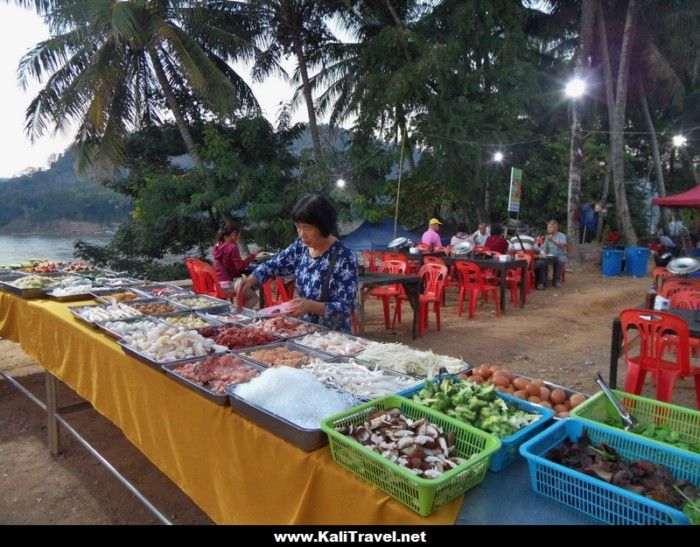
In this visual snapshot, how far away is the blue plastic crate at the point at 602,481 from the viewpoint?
1126mm

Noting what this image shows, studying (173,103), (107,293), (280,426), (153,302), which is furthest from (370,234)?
(280,426)

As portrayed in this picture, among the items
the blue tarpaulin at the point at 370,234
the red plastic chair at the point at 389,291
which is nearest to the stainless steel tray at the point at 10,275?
the red plastic chair at the point at 389,291

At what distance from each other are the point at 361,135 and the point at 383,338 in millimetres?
11122

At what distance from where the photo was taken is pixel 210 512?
1994 mm

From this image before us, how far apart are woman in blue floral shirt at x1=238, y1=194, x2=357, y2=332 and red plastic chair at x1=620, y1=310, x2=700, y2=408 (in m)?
2.49

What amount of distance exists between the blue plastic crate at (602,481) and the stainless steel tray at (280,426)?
64 cm

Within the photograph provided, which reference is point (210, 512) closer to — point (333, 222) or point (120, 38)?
point (333, 222)

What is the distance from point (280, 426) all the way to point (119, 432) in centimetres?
305

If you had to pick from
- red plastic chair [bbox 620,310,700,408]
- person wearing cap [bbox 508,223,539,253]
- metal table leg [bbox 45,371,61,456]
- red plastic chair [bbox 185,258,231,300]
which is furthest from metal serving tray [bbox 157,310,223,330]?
person wearing cap [bbox 508,223,539,253]

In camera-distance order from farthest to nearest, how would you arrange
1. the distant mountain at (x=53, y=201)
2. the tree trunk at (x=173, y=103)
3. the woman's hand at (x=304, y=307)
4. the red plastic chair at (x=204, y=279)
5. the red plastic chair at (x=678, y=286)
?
the distant mountain at (x=53, y=201), the tree trunk at (x=173, y=103), the red plastic chair at (x=204, y=279), the red plastic chair at (x=678, y=286), the woman's hand at (x=304, y=307)

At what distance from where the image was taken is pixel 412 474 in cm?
120

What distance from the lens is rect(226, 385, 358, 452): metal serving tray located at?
1.51 metres

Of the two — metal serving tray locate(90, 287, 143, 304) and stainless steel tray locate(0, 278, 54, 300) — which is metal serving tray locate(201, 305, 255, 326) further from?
stainless steel tray locate(0, 278, 54, 300)

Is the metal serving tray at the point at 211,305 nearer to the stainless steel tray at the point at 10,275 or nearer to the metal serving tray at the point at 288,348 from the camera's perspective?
the metal serving tray at the point at 288,348
